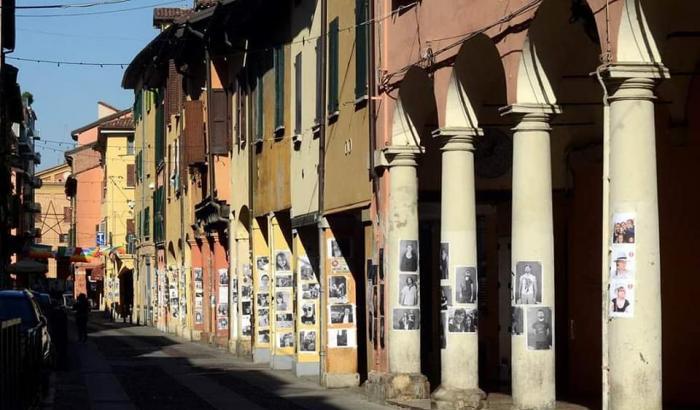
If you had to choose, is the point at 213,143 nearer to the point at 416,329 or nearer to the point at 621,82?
the point at 416,329

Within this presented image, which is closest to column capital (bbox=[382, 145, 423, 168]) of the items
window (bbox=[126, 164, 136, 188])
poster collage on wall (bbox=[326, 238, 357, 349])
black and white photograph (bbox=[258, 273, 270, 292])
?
poster collage on wall (bbox=[326, 238, 357, 349])

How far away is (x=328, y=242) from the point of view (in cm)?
2709

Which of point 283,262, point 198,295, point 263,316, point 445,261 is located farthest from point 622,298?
point 198,295

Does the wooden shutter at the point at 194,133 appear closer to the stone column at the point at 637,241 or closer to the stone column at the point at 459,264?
the stone column at the point at 459,264

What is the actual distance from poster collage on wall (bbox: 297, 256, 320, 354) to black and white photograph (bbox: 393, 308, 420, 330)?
7108 millimetres

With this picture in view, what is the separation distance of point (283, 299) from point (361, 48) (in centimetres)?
971

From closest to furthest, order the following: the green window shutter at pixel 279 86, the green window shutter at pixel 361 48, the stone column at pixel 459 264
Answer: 1. the stone column at pixel 459 264
2. the green window shutter at pixel 361 48
3. the green window shutter at pixel 279 86

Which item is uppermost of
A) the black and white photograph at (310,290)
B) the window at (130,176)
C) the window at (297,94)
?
the window at (130,176)

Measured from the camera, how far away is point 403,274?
2242cm

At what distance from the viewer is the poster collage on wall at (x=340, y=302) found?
88.4ft

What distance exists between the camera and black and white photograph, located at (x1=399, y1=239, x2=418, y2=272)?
22.4 m

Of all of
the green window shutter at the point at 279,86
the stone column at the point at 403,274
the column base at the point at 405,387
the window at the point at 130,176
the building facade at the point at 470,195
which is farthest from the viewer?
the window at the point at 130,176

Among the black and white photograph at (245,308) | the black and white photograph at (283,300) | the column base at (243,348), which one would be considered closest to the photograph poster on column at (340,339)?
the black and white photograph at (283,300)

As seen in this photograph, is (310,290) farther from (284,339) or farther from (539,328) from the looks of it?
(539,328)
